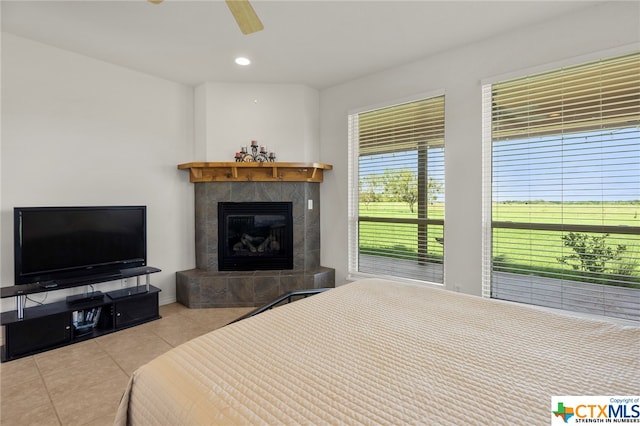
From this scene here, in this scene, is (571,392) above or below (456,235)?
below

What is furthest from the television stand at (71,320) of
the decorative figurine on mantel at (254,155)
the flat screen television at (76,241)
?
the decorative figurine on mantel at (254,155)

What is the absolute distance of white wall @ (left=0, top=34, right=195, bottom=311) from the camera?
281 centimetres

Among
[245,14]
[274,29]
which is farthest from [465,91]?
[245,14]

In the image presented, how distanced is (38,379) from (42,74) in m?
2.66

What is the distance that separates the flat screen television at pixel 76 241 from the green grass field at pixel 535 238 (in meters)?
2.80

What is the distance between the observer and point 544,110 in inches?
107

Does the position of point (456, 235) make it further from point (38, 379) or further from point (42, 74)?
point (42, 74)

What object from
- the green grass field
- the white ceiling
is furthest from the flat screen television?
the green grass field

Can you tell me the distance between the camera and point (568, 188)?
2602mm

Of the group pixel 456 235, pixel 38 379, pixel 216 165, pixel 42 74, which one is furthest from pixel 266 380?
pixel 42 74

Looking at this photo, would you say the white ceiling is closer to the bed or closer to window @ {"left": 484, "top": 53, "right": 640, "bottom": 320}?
window @ {"left": 484, "top": 53, "right": 640, "bottom": 320}

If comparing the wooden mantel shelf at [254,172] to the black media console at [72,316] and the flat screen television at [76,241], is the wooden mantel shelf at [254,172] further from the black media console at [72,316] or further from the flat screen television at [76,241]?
the black media console at [72,316]

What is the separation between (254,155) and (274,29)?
1.52 meters

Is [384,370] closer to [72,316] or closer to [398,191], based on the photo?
[398,191]
